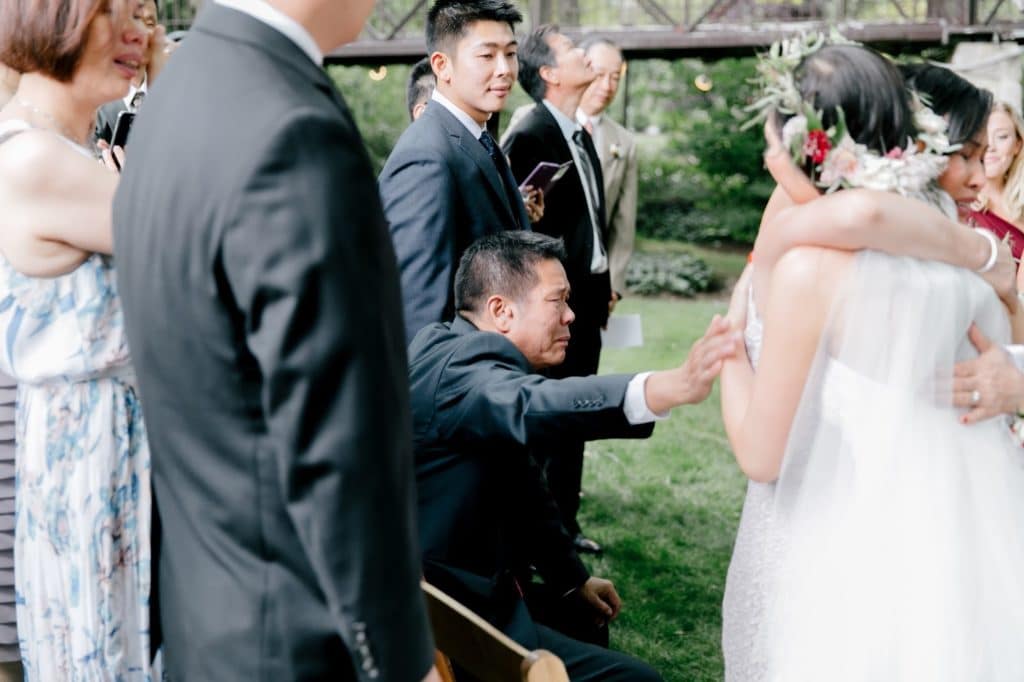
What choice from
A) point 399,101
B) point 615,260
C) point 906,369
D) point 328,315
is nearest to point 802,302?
point 906,369

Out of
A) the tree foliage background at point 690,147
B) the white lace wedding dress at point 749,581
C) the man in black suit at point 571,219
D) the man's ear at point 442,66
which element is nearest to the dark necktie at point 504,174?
the man's ear at point 442,66

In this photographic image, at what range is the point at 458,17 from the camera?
411cm

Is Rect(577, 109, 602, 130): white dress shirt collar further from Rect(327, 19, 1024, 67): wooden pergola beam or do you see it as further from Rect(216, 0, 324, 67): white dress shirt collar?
Rect(216, 0, 324, 67): white dress shirt collar

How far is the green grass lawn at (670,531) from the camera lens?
4.14 metres

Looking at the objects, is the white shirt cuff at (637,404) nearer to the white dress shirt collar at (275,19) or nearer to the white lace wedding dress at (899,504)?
the white lace wedding dress at (899,504)

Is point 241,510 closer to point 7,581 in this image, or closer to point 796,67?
point 7,581

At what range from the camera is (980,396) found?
79.0 inches

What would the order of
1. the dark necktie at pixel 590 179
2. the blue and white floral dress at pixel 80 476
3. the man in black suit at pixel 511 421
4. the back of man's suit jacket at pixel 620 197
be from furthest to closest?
the back of man's suit jacket at pixel 620 197 < the dark necktie at pixel 590 179 < the man in black suit at pixel 511 421 < the blue and white floral dress at pixel 80 476

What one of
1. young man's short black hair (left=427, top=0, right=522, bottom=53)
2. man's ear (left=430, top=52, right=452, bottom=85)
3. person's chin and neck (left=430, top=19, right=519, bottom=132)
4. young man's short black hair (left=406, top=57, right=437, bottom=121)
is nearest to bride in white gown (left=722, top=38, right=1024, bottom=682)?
person's chin and neck (left=430, top=19, right=519, bottom=132)

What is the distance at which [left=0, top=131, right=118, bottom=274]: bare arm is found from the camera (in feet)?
6.44

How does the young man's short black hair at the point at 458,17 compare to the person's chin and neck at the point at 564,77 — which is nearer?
the young man's short black hair at the point at 458,17

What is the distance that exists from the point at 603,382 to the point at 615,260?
422 cm

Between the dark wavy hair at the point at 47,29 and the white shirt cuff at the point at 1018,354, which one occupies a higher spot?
the dark wavy hair at the point at 47,29

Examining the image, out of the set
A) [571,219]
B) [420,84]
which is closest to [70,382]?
[571,219]
